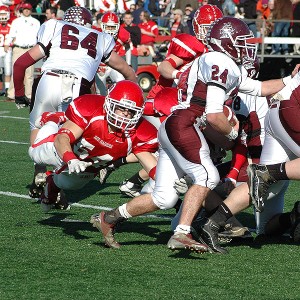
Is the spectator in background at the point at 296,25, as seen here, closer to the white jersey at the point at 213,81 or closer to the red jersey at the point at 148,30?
the red jersey at the point at 148,30

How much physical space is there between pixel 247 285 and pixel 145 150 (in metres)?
1.58

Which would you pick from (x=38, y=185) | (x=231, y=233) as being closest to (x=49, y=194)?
(x=38, y=185)

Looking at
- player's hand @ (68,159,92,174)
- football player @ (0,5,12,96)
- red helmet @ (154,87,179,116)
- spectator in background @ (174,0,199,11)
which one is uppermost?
red helmet @ (154,87,179,116)

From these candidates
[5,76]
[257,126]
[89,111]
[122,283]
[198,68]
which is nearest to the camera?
[122,283]

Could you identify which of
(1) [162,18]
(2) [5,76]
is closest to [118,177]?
(2) [5,76]

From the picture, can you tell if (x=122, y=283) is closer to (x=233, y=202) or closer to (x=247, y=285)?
(x=247, y=285)

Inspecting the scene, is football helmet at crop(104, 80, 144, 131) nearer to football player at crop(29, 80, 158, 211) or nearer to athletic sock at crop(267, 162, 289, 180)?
football player at crop(29, 80, 158, 211)

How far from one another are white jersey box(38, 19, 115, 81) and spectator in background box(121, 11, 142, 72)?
9.92m

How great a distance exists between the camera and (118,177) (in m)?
9.30

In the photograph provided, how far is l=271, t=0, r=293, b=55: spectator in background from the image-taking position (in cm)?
1809

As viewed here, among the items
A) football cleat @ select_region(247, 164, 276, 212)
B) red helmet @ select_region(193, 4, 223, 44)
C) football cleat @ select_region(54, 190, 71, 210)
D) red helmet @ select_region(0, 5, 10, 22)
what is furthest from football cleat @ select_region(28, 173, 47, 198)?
red helmet @ select_region(0, 5, 10, 22)

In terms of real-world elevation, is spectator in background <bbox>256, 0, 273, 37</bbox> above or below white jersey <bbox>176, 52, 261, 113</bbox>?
below

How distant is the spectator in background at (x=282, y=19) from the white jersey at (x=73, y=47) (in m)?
10.8

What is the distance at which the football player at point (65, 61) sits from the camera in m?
7.71
